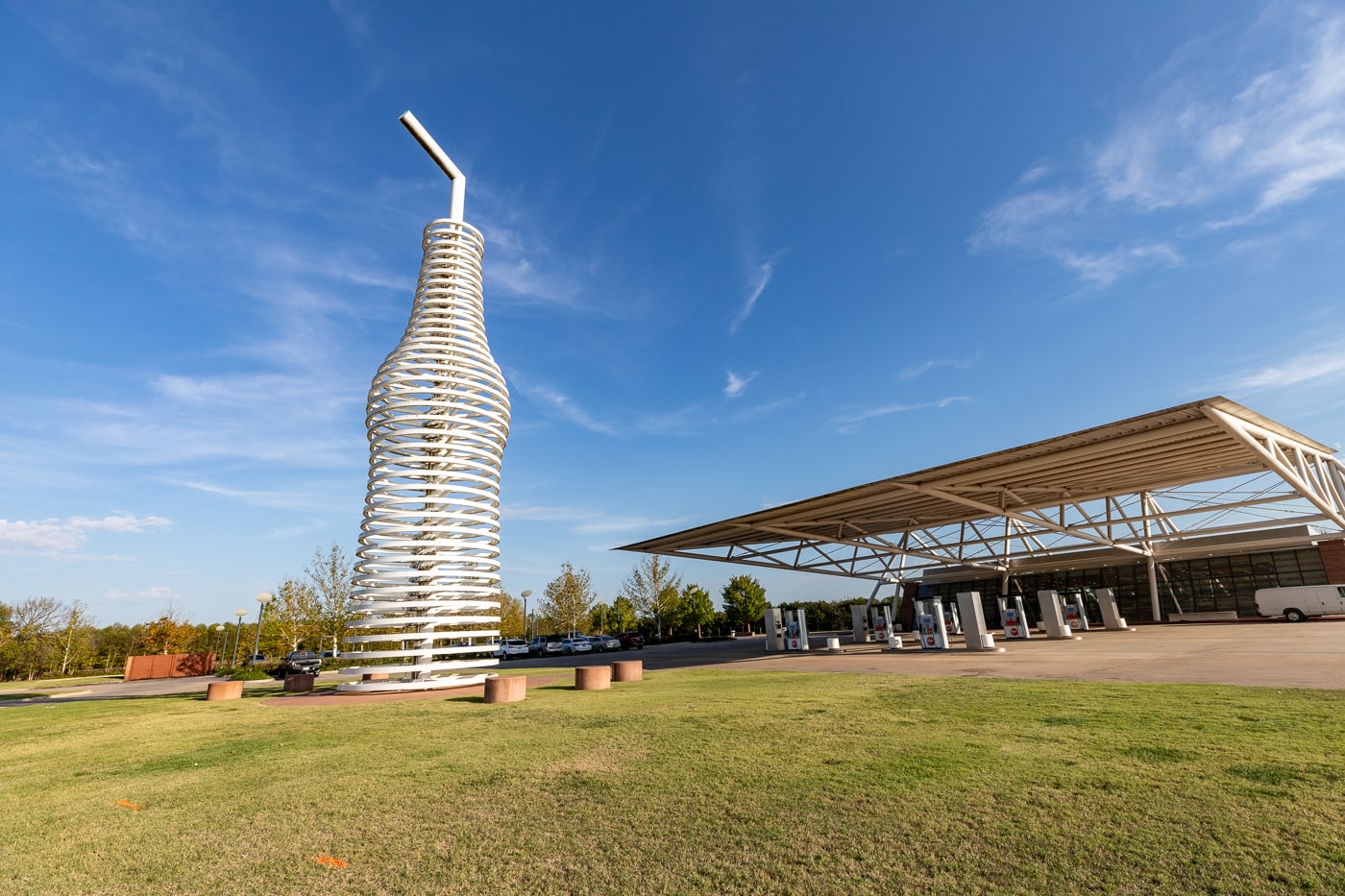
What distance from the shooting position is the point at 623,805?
497cm

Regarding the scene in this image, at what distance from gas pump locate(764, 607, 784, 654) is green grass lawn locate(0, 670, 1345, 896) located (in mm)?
20942

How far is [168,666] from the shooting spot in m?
32.5

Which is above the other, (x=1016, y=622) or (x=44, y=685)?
(x=1016, y=622)

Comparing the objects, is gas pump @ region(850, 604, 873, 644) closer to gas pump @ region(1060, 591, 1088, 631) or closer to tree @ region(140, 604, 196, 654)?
gas pump @ region(1060, 591, 1088, 631)

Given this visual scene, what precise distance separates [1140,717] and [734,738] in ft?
16.3

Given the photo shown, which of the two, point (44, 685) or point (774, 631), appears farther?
point (44, 685)

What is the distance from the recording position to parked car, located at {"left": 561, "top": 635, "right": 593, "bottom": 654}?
130ft

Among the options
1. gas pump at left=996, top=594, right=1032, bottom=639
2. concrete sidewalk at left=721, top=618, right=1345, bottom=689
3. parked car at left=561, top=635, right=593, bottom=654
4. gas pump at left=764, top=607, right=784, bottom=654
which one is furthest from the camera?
parked car at left=561, top=635, right=593, bottom=654

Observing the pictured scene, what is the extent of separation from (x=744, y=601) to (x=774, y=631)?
27182 millimetres

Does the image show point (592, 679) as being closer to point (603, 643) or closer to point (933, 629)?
point (933, 629)

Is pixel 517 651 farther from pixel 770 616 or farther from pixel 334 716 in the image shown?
pixel 334 716

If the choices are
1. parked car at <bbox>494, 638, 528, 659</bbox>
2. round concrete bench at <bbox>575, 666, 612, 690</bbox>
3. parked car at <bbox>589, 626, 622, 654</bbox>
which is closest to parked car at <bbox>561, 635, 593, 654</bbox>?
parked car at <bbox>589, 626, 622, 654</bbox>

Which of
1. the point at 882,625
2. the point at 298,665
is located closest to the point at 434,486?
the point at 298,665

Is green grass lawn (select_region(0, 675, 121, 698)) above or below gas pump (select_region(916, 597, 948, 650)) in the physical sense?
below
